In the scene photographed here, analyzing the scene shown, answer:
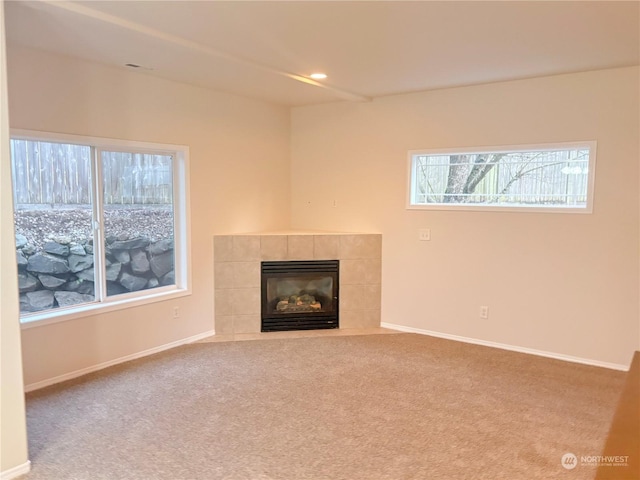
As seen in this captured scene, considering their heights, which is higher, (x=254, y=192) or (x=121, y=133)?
(x=121, y=133)

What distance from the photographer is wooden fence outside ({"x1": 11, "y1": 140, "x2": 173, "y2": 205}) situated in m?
3.39

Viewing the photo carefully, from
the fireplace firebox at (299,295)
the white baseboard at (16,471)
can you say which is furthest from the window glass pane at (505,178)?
the white baseboard at (16,471)

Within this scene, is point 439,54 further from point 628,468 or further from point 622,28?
point 628,468

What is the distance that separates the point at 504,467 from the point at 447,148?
9.75ft

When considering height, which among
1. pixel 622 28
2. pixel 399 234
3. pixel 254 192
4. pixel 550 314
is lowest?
pixel 550 314

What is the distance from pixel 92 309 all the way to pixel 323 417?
2.07 meters

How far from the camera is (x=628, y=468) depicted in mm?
1376

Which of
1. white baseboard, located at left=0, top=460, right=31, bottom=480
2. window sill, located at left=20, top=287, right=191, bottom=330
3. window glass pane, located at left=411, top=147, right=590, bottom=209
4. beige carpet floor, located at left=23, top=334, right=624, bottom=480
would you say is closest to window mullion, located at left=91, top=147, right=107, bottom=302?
window sill, located at left=20, top=287, right=191, bottom=330

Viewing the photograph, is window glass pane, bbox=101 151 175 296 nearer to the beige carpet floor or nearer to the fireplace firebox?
the beige carpet floor

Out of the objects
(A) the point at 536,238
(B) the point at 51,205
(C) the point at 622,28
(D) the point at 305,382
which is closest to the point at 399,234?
(A) the point at 536,238

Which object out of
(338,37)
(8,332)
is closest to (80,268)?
(8,332)

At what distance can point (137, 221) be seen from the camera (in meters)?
4.22

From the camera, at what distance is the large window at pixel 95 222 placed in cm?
345

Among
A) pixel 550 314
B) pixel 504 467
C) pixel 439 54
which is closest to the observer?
pixel 504 467
